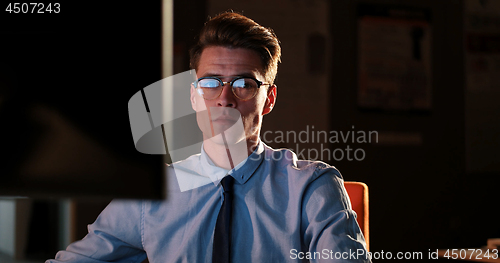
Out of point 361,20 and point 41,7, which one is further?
point 361,20

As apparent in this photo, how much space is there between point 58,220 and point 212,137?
607 mm

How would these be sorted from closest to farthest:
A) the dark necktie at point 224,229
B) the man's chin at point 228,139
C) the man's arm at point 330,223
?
the man's arm at point 330,223 < the dark necktie at point 224,229 < the man's chin at point 228,139

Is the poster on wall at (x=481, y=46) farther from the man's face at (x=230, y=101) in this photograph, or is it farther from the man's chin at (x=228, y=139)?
the man's chin at (x=228, y=139)

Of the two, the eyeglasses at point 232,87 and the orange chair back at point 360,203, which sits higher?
the eyeglasses at point 232,87

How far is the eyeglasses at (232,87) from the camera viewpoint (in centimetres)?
126

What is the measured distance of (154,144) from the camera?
153 cm

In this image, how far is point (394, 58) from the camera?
89.0 inches

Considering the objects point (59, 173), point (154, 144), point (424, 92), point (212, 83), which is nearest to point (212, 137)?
point (212, 83)

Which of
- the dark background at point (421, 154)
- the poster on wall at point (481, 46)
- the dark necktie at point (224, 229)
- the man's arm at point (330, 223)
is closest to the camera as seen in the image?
the man's arm at point (330, 223)

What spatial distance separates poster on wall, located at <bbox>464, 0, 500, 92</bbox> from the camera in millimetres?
2377

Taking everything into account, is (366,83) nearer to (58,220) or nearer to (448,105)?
(448,105)

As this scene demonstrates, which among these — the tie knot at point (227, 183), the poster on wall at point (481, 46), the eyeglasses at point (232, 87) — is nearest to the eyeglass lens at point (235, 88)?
the eyeglasses at point (232, 87)

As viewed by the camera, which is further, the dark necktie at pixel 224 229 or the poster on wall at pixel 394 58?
the poster on wall at pixel 394 58

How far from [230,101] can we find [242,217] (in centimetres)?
32
